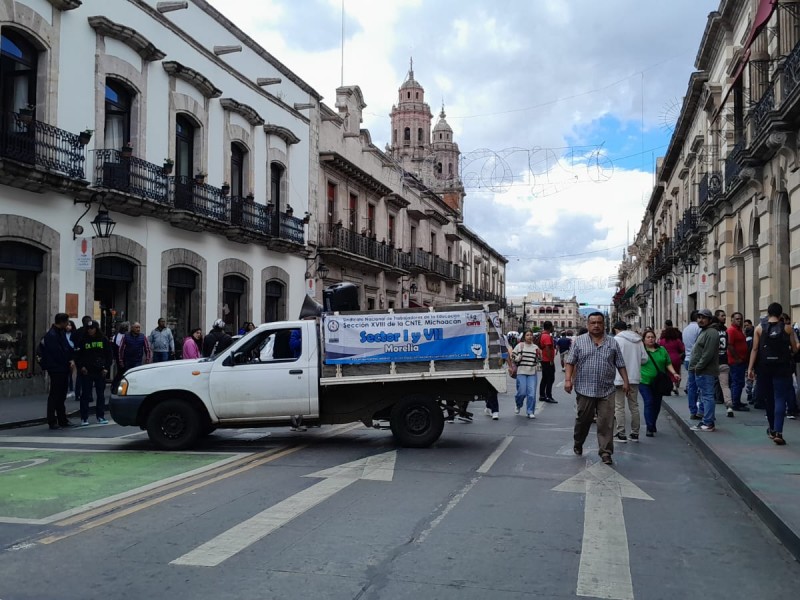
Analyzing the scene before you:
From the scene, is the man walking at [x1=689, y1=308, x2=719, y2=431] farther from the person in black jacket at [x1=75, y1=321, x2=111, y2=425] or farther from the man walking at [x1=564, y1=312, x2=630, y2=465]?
the person in black jacket at [x1=75, y1=321, x2=111, y2=425]

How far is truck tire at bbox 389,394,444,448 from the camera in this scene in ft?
33.4

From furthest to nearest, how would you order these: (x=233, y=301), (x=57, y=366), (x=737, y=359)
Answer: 1. (x=233, y=301)
2. (x=737, y=359)
3. (x=57, y=366)

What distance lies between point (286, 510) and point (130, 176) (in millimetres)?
13670

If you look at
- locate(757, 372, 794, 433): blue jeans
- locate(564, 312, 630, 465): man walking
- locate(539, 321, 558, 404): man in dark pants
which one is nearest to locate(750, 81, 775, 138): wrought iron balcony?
locate(539, 321, 558, 404): man in dark pants

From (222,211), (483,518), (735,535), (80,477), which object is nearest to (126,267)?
(222,211)

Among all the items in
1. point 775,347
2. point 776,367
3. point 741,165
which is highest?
point 741,165

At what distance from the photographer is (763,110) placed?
1745 cm

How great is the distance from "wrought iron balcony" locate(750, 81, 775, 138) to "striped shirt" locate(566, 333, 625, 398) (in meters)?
9.28

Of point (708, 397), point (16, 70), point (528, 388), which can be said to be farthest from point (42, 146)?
point (708, 397)

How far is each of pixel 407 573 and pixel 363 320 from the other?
563 centimetres

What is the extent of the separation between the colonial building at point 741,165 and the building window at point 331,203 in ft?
45.6

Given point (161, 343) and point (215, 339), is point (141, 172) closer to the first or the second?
point (161, 343)

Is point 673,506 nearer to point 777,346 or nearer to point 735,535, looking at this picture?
point 735,535

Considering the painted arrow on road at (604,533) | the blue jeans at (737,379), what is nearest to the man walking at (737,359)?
the blue jeans at (737,379)
